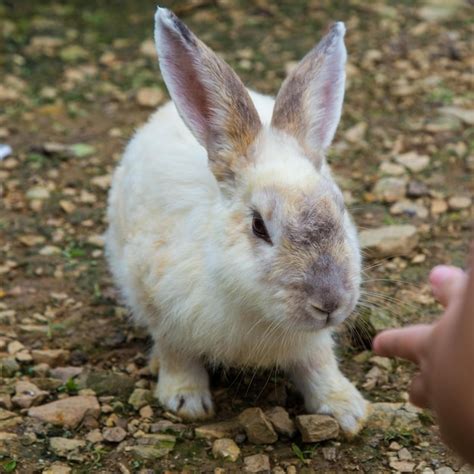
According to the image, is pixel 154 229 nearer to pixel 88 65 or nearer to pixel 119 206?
pixel 119 206

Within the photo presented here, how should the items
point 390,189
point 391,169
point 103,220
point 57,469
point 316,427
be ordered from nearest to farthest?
1. point 57,469
2. point 316,427
3. point 103,220
4. point 390,189
5. point 391,169

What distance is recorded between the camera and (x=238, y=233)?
421cm

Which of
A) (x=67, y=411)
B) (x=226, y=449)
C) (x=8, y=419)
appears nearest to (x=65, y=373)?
(x=67, y=411)

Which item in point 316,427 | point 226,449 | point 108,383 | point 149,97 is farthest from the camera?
point 149,97

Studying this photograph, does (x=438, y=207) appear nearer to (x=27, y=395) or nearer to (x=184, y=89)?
(x=184, y=89)

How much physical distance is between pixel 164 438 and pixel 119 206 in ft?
4.49

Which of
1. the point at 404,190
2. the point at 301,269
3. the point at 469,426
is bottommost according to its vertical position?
the point at 404,190

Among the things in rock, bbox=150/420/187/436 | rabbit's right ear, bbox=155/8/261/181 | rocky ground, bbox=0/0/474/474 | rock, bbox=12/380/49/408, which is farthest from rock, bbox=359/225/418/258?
rock, bbox=12/380/49/408

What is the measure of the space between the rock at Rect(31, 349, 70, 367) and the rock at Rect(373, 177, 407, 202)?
2.56 meters

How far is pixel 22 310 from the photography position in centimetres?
560

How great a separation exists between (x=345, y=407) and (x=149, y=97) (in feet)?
13.4

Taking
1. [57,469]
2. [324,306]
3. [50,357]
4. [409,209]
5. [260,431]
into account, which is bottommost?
[50,357]

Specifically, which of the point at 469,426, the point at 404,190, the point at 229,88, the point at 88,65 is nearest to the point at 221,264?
the point at 229,88

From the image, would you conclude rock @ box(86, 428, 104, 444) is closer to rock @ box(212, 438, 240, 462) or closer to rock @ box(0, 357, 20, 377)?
rock @ box(212, 438, 240, 462)
